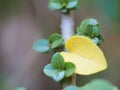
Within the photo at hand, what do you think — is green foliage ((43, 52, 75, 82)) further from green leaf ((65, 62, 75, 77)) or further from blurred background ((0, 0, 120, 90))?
blurred background ((0, 0, 120, 90))

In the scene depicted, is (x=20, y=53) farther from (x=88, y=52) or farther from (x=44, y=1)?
(x=88, y=52)

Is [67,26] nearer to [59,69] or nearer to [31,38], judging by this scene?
[59,69]

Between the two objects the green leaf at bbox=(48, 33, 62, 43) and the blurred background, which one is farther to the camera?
the blurred background

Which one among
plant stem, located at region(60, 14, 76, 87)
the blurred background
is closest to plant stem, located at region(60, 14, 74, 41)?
plant stem, located at region(60, 14, 76, 87)

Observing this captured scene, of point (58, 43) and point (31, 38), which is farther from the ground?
point (58, 43)

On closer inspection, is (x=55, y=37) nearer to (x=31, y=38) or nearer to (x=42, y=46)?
(x=42, y=46)

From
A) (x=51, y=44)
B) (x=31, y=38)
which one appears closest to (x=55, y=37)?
(x=51, y=44)

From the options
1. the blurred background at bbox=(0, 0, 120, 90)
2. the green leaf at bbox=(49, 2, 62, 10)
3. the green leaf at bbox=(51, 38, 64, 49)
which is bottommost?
the blurred background at bbox=(0, 0, 120, 90)

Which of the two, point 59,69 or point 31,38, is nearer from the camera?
point 59,69
